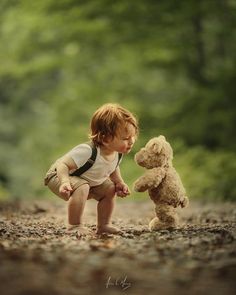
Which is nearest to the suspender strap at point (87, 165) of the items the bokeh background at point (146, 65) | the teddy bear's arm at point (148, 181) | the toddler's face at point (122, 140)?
the toddler's face at point (122, 140)

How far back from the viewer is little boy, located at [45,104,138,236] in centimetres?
404

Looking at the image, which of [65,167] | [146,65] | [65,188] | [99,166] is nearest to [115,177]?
[99,166]

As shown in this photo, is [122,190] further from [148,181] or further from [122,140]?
[122,140]

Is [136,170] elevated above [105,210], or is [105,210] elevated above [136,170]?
[136,170]

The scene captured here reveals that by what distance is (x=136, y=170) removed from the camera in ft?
39.7

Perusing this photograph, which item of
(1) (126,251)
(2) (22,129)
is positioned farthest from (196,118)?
(1) (126,251)

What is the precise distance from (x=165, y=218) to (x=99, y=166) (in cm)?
59

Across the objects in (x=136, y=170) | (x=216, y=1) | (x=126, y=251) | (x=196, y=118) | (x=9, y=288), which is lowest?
(x=9, y=288)

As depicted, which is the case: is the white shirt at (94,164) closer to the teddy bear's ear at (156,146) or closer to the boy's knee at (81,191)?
the boy's knee at (81,191)

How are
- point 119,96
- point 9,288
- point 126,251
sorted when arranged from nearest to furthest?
1. point 9,288
2. point 126,251
3. point 119,96

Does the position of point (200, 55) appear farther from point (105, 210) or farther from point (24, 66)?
point (105, 210)

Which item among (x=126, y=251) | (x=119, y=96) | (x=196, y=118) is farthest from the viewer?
(x=119, y=96)

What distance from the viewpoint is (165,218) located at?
4188 millimetres

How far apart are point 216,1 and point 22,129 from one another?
8.04 metres
